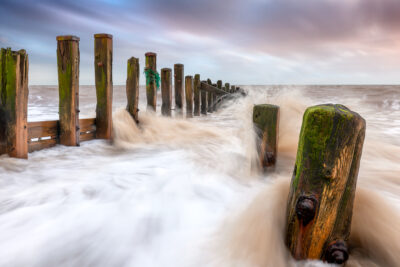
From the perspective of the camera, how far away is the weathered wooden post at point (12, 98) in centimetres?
286

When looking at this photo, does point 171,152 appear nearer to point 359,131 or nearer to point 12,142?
point 12,142

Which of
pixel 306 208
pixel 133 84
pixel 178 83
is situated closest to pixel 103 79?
pixel 133 84

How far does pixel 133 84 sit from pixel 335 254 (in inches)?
165

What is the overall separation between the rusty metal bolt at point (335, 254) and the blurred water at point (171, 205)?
0.18 meters

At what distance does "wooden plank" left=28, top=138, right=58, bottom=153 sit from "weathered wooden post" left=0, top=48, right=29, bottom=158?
1.34 ft

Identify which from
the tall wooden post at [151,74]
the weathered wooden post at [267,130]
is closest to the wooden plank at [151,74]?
the tall wooden post at [151,74]

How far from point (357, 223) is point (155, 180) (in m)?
1.93

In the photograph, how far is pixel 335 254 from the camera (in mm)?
1440

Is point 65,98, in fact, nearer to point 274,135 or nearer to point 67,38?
point 67,38

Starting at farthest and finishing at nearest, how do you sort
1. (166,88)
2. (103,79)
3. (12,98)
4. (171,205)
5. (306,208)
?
(166,88)
(103,79)
(12,98)
(171,205)
(306,208)

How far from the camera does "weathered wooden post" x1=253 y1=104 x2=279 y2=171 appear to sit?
8.55 feet

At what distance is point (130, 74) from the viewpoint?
15.8 ft

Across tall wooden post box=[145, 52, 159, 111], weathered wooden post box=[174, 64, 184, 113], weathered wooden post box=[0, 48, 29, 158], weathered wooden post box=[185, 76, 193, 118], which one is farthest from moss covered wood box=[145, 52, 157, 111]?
weathered wooden post box=[185, 76, 193, 118]

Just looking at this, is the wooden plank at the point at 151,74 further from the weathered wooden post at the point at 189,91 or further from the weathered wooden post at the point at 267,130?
the weathered wooden post at the point at 267,130
